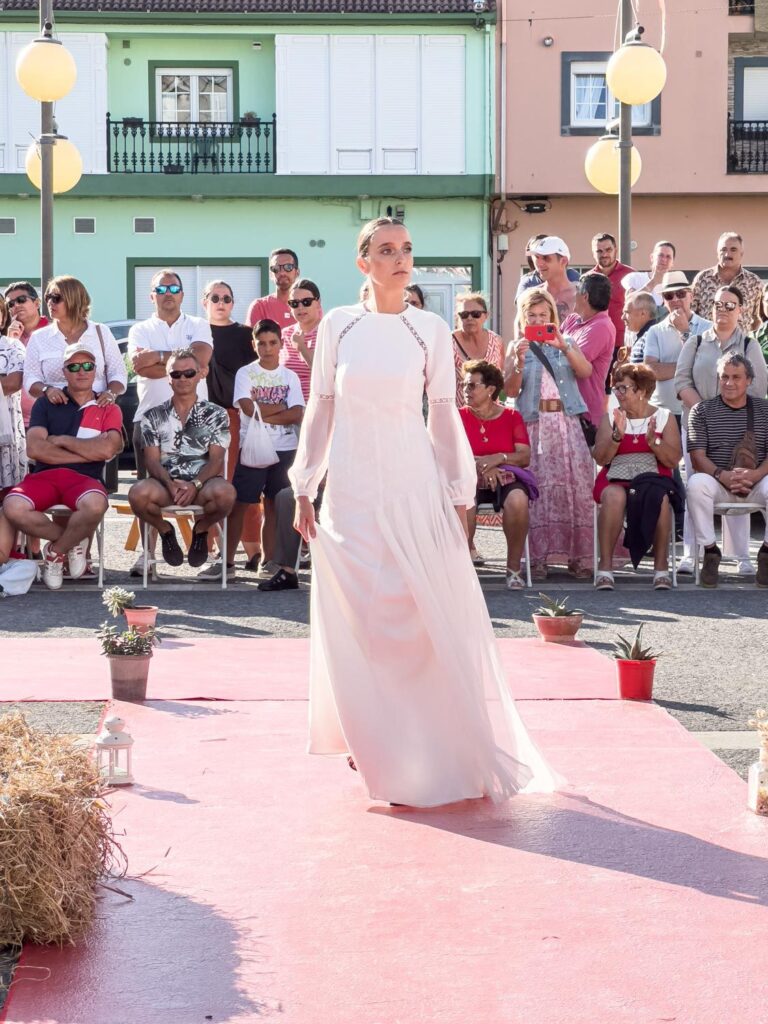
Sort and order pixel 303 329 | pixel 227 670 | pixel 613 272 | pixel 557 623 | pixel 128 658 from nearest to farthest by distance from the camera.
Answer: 1. pixel 128 658
2. pixel 227 670
3. pixel 557 623
4. pixel 303 329
5. pixel 613 272

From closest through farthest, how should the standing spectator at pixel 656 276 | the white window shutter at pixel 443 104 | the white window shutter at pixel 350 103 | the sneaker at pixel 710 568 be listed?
the sneaker at pixel 710 568 → the standing spectator at pixel 656 276 → the white window shutter at pixel 443 104 → the white window shutter at pixel 350 103

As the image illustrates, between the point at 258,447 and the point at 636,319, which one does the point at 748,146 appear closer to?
the point at 636,319

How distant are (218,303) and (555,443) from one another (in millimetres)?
2955

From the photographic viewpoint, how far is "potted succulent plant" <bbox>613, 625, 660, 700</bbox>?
7.59m

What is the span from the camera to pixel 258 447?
11977 mm

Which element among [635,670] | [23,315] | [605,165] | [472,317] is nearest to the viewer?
[635,670]

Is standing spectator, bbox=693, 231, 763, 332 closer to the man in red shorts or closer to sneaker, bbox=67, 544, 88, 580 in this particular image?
the man in red shorts

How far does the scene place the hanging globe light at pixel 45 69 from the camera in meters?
13.5

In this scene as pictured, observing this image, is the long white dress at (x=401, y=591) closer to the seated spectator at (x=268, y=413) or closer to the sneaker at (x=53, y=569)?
the sneaker at (x=53, y=569)

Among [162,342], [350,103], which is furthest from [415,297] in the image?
[350,103]

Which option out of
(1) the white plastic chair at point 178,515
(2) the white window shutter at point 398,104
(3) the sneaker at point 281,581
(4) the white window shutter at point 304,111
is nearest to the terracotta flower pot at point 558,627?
(3) the sneaker at point 281,581

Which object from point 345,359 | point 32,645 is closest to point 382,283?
point 345,359

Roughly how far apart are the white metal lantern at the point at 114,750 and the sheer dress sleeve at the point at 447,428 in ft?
4.77

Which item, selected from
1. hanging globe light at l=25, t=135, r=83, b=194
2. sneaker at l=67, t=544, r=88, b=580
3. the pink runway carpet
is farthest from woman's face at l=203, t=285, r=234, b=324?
the pink runway carpet
